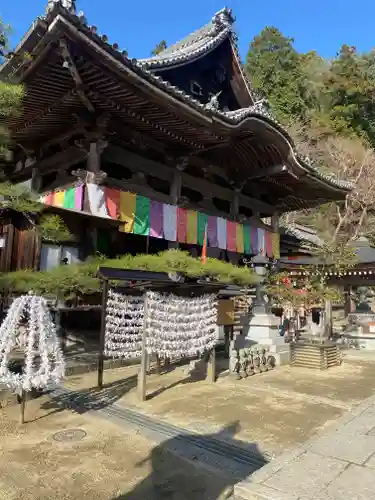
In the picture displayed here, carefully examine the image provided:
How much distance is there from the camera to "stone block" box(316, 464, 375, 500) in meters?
3.03

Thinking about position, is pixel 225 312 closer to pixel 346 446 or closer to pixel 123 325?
pixel 123 325

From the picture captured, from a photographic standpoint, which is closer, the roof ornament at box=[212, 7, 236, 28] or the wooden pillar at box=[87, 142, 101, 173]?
the wooden pillar at box=[87, 142, 101, 173]

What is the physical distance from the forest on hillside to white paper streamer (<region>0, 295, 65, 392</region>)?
79.9 feet

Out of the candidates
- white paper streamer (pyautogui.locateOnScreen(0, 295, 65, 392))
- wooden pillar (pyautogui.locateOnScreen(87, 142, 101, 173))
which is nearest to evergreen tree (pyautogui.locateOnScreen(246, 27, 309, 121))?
wooden pillar (pyautogui.locateOnScreen(87, 142, 101, 173))

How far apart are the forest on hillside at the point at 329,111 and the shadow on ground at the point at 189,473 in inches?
959

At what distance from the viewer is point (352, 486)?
10.6 ft

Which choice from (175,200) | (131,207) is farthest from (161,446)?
(175,200)

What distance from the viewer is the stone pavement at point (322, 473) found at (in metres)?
3.05

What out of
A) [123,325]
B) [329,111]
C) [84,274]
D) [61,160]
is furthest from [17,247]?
[329,111]

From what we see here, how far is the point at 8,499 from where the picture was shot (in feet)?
11.0

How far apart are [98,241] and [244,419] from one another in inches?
292

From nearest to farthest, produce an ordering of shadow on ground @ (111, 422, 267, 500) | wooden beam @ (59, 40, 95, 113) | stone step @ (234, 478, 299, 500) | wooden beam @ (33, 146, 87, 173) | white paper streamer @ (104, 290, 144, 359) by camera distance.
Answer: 1. stone step @ (234, 478, 299, 500)
2. shadow on ground @ (111, 422, 267, 500)
3. white paper streamer @ (104, 290, 144, 359)
4. wooden beam @ (59, 40, 95, 113)
5. wooden beam @ (33, 146, 87, 173)

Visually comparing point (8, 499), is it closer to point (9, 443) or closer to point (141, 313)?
point (9, 443)

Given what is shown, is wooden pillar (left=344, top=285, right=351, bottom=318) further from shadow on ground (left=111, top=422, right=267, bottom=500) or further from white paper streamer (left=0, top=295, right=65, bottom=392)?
white paper streamer (left=0, top=295, right=65, bottom=392)
